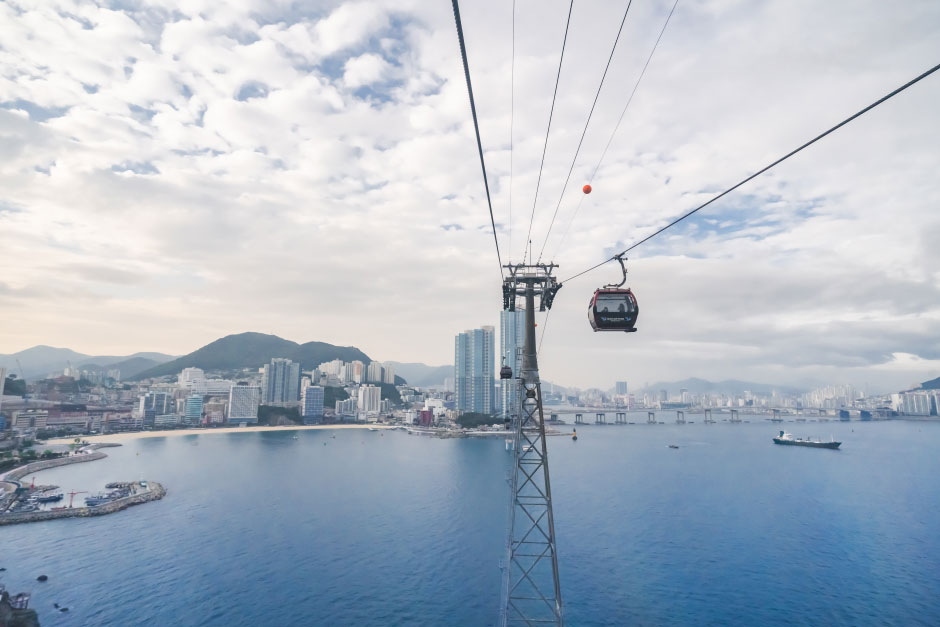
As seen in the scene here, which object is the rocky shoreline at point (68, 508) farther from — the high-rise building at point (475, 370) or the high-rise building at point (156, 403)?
the high-rise building at point (475, 370)

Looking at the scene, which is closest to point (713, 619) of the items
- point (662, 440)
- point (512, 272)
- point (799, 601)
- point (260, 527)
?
point (799, 601)

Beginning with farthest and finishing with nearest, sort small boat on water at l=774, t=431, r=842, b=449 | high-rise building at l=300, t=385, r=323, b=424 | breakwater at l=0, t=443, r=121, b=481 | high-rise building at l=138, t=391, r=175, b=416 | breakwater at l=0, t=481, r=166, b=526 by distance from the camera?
1. high-rise building at l=300, t=385, r=323, b=424
2. high-rise building at l=138, t=391, r=175, b=416
3. small boat on water at l=774, t=431, r=842, b=449
4. breakwater at l=0, t=443, r=121, b=481
5. breakwater at l=0, t=481, r=166, b=526

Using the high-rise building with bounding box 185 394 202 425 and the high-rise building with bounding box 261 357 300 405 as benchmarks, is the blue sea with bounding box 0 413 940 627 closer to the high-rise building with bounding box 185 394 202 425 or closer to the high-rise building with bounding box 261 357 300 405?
the high-rise building with bounding box 185 394 202 425

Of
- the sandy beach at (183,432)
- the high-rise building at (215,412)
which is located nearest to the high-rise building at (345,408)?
the sandy beach at (183,432)

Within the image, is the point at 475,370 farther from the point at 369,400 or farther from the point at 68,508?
the point at 68,508

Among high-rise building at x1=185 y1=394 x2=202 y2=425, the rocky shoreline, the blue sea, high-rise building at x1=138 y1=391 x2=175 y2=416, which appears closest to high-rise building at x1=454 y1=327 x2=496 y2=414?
high-rise building at x1=185 y1=394 x2=202 y2=425

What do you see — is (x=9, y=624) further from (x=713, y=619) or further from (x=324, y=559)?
(x=713, y=619)
